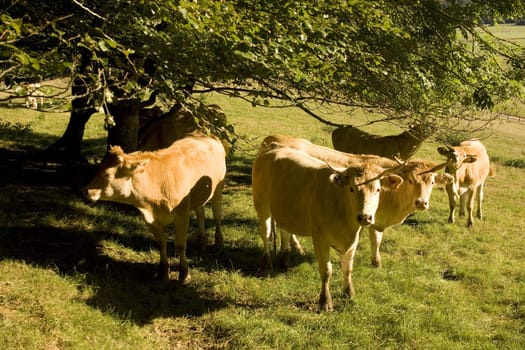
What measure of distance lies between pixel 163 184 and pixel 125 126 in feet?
10.3

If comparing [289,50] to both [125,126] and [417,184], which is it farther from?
[125,126]

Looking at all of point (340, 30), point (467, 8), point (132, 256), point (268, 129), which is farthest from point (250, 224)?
point (268, 129)

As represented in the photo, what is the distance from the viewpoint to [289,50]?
611 cm

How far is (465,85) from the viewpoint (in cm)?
814

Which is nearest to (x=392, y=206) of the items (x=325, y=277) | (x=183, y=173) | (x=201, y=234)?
(x=325, y=277)

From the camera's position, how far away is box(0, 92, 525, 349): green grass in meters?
5.98

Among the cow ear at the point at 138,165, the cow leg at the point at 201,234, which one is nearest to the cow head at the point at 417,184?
the cow leg at the point at 201,234

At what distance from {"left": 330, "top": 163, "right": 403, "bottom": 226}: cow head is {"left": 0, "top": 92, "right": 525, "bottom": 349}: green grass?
137 cm

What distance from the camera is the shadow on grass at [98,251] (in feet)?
22.1

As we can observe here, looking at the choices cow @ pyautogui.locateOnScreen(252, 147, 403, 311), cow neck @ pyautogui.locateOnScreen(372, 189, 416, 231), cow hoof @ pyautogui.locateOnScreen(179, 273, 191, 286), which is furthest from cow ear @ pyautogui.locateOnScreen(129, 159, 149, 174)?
cow neck @ pyautogui.locateOnScreen(372, 189, 416, 231)

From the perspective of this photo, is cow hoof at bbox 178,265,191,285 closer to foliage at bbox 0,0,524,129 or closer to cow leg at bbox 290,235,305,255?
cow leg at bbox 290,235,305,255

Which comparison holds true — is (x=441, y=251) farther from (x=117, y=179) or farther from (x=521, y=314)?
(x=117, y=179)

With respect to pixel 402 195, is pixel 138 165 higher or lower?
higher

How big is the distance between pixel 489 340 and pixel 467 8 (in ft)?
20.0
